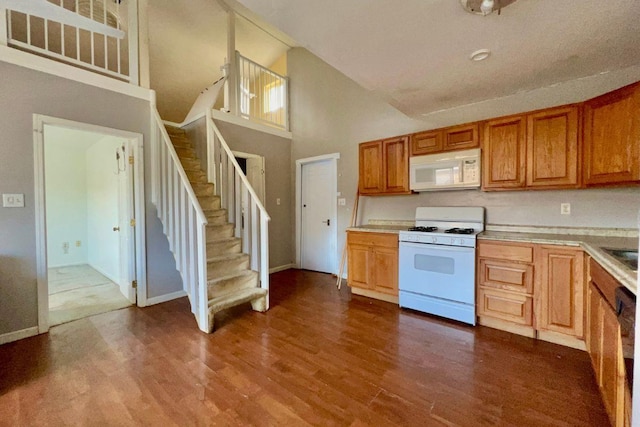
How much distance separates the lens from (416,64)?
2.19m

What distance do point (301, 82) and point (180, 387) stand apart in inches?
183

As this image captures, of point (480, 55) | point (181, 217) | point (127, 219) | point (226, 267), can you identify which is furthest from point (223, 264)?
point (480, 55)

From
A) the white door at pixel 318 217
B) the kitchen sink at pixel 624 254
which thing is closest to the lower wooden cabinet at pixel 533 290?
the kitchen sink at pixel 624 254

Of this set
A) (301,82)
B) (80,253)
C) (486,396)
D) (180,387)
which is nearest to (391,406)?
(486,396)

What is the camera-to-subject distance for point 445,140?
2.98 m

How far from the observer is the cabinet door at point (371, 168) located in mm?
3506

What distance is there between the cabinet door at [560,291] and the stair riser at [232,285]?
2.76 metres

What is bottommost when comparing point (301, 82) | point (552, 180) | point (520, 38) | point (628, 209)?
point (628, 209)

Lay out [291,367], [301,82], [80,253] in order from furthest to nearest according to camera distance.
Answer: [80,253]
[301,82]
[291,367]

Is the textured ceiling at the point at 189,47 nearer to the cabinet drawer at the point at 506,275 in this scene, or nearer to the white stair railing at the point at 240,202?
the white stair railing at the point at 240,202

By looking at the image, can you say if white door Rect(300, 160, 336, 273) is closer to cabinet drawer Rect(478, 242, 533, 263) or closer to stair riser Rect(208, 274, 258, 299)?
stair riser Rect(208, 274, 258, 299)

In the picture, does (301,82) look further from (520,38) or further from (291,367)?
(291,367)

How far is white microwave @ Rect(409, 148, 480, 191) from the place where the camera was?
2811 mm

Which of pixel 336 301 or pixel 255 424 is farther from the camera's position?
pixel 336 301
